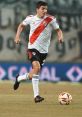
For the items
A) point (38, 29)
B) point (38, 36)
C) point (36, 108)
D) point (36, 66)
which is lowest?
point (36, 108)

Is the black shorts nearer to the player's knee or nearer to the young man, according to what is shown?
the young man

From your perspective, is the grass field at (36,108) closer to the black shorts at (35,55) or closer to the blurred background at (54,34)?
the black shorts at (35,55)

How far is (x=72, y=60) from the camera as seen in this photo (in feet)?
77.8

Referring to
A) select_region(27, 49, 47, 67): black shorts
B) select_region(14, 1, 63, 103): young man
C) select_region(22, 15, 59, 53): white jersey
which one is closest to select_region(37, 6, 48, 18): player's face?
select_region(14, 1, 63, 103): young man

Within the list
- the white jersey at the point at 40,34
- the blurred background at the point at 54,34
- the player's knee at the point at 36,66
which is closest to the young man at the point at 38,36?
the white jersey at the point at 40,34

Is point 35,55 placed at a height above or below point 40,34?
below

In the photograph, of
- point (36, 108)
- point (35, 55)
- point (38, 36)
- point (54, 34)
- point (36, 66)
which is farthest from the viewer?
point (54, 34)

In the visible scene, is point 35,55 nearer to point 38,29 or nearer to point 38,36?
point 38,36

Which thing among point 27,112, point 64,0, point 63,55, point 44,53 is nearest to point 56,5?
point 64,0

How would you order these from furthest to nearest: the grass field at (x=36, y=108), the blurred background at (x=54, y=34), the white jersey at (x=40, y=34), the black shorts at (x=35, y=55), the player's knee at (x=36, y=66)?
the blurred background at (x=54, y=34) < the white jersey at (x=40, y=34) < the black shorts at (x=35, y=55) < the player's knee at (x=36, y=66) < the grass field at (x=36, y=108)

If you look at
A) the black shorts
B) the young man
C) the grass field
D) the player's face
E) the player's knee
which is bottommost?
the grass field

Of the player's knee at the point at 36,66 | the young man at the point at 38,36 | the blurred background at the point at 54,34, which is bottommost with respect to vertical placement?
the blurred background at the point at 54,34

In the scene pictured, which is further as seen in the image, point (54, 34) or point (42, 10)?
point (54, 34)

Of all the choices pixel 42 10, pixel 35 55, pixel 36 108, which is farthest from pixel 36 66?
pixel 36 108
